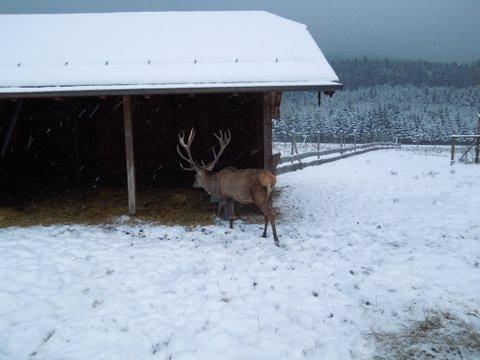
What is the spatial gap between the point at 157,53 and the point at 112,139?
3.36 m

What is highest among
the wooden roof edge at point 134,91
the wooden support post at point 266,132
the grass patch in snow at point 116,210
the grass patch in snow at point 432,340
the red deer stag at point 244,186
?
the wooden roof edge at point 134,91

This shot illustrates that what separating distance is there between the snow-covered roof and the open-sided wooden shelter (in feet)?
0.11

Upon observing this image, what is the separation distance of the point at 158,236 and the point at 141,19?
26.7ft

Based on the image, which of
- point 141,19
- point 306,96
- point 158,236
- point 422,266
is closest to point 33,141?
point 141,19

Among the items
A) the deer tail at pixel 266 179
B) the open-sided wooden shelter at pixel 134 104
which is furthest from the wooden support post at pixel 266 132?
the deer tail at pixel 266 179

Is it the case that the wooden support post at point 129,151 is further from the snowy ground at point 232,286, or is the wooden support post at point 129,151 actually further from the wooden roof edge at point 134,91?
the snowy ground at point 232,286

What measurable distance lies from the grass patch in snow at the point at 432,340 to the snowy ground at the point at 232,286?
5.6 inches

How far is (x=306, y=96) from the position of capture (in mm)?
125188

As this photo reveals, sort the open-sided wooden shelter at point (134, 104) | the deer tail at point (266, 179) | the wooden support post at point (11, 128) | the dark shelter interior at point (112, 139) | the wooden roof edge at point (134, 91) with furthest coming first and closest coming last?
the dark shelter interior at point (112, 139)
the wooden support post at point (11, 128)
the open-sided wooden shelter at point (134, 104)
the wooden roof edge at point (134, 91)
the deer tail at point (266, 179)

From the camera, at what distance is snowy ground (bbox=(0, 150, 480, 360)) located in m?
3.86

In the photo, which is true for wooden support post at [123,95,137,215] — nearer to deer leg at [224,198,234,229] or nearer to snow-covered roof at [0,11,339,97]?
snow-covered roof at [0,11,339,97]

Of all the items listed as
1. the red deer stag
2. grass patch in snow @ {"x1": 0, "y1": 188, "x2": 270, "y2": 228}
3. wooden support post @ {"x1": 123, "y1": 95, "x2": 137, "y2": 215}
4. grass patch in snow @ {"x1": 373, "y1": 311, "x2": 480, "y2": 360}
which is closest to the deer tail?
the red deer stag

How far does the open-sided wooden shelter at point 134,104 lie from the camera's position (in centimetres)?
948

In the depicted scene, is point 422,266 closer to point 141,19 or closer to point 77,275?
point 77,275
